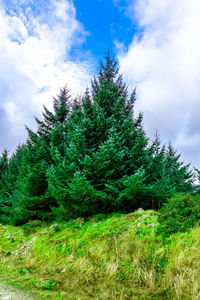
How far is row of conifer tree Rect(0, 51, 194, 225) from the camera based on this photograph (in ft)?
24.7

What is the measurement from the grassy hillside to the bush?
7.7 inches

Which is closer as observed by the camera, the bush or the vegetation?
the vegetation

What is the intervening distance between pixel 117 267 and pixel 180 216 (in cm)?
207

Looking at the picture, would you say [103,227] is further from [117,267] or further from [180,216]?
[180,216]

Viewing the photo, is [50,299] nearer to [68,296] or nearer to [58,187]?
[68,296]

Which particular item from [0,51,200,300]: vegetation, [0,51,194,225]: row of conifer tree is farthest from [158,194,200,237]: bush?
[0,51,194,225]: row of conifer tree

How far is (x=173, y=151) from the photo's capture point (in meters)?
23.5

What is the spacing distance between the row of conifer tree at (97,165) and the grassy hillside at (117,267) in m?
2.33

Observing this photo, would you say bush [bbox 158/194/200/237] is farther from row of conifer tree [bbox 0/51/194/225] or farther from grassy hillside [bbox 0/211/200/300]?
row of conifer tree [bbox 0/51/194/225]

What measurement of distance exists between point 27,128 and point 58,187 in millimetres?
6950

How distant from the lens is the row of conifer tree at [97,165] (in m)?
7.52

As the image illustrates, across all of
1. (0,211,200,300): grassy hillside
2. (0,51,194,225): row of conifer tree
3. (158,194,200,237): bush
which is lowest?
(0,211,200,300): grassy hillside

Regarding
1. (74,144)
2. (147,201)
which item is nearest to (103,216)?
(147,201)

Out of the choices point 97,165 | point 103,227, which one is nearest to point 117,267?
point 103,227
